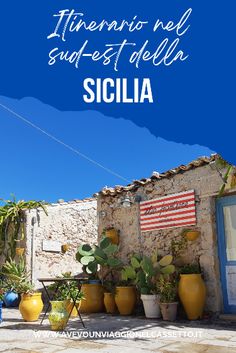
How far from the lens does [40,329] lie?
6.44 metres

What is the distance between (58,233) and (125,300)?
487 cm

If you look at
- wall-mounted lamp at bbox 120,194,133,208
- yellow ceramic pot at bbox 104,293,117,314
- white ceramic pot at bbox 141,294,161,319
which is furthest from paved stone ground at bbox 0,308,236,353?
wall-mounted lamp at bbox 120,194,133,208

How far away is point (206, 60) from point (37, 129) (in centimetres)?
891

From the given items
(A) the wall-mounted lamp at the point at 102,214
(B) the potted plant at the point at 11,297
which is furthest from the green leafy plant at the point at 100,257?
(B) the potted plant at the point at 11,297

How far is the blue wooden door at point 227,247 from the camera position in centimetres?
714

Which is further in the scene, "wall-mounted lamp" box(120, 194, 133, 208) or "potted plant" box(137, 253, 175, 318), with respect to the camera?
"wall-mounted lamp" box(120, 194, 133, 208)

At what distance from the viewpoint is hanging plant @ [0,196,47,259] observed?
39.4 feet

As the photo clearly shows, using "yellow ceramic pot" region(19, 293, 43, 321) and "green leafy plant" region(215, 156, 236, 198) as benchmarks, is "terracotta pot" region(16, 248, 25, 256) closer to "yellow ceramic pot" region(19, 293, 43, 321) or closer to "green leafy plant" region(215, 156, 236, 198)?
"yellow ceramic pot" region(19, 293, 43, 321)

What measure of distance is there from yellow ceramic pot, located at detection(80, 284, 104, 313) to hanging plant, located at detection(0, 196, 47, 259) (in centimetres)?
372

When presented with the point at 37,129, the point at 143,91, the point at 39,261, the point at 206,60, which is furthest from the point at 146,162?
the point at 206,60

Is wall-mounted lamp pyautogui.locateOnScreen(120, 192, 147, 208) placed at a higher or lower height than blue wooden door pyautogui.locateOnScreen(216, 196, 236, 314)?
higher

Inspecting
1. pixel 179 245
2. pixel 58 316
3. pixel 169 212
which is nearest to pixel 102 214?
pixel 169 212

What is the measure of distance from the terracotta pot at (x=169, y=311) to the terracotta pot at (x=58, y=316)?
5.99 ft

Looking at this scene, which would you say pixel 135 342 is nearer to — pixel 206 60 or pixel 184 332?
pixel 184 332
